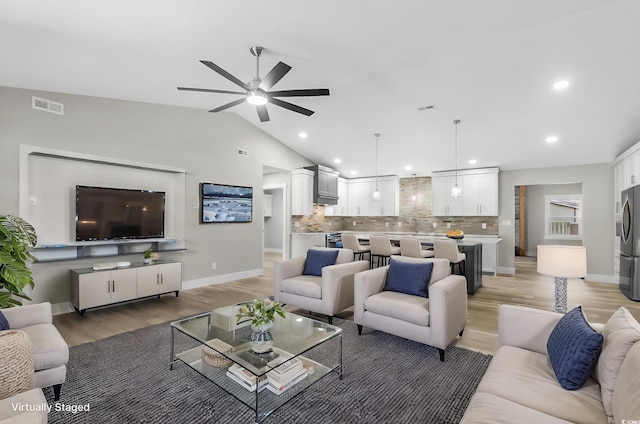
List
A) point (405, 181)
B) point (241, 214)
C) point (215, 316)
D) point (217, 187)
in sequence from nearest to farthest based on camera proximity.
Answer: point (215, 316) < point (217, 187) < point (241, 214) < point (405, 181)

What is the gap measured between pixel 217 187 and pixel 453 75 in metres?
4.19

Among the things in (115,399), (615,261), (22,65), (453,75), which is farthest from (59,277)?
(615,261)

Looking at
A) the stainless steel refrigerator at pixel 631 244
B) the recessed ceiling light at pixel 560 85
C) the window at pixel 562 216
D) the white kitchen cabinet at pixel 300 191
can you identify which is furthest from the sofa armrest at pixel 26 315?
the window at pixel 562 216

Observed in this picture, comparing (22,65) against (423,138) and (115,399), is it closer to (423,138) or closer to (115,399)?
(115,399)

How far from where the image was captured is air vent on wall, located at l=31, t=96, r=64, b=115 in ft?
12.4

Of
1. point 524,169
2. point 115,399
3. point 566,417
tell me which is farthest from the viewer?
point 524,169

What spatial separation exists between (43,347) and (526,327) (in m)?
3.13

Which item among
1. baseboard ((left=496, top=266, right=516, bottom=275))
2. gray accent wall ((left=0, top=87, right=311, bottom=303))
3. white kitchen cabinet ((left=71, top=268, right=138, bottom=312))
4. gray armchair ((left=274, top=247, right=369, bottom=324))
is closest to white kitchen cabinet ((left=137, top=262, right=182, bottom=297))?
white kitchen cabinet ((left=71, top=268, right=138, bottom=312))

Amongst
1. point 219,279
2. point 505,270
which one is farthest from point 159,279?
point 505,270

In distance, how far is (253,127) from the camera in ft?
20.9

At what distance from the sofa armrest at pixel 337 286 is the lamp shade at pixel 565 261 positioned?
6.39ft

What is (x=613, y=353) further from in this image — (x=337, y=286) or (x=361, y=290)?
(x=337, y=286)

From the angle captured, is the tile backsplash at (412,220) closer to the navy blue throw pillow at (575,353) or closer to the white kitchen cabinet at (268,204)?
the white kitchen cabinet at (268,204)

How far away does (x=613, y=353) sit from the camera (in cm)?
139
